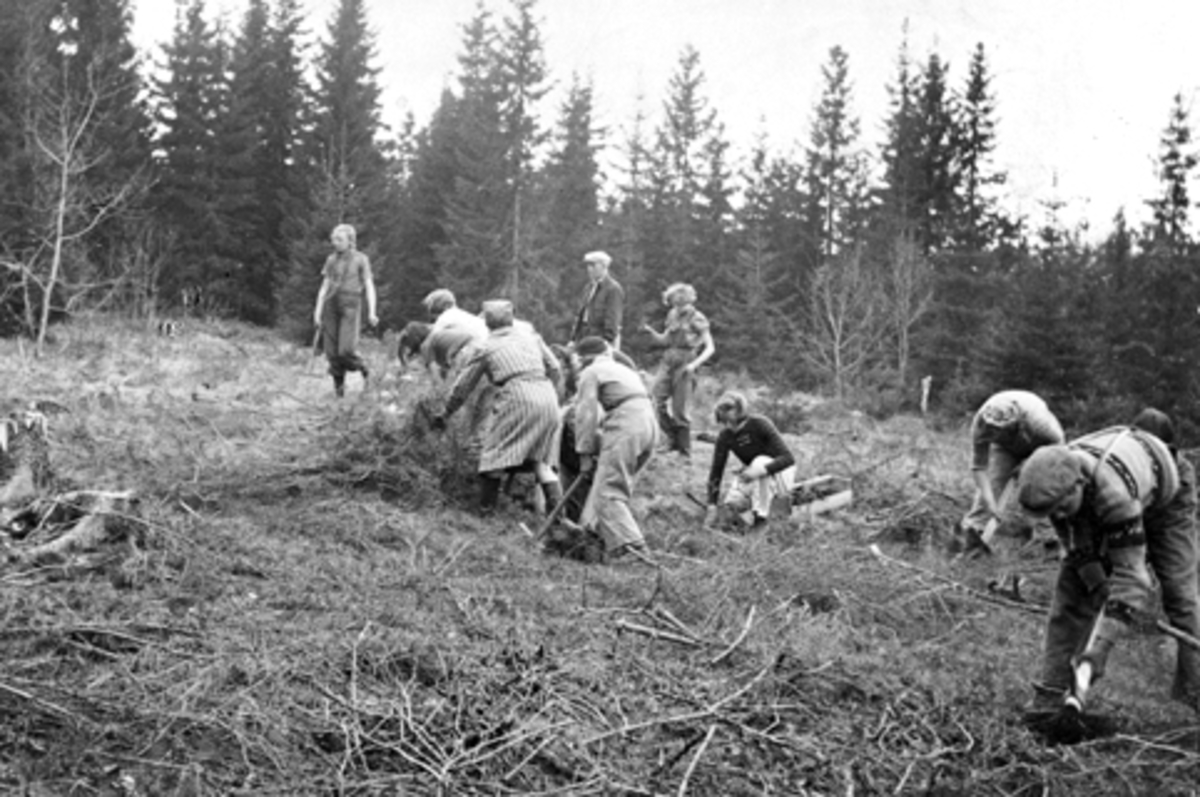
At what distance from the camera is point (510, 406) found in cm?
780

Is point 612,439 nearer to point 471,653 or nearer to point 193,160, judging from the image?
point 471,653

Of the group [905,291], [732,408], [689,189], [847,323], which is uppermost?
[689,189]

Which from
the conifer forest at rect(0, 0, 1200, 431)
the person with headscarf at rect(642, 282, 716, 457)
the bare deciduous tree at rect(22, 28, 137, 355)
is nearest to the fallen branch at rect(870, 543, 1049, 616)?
the person with headscarf at rect(642, 282, 716, 457)

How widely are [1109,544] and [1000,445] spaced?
2416 mm

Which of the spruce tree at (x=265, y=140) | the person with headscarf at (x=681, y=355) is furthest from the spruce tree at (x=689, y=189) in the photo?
the person with headscarf at (x=681, y=355)

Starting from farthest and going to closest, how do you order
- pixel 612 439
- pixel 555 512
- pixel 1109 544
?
pixel 612 439 → pixel 555 512 → pixel 1109 544

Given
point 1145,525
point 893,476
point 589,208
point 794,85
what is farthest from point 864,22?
point 1145,525

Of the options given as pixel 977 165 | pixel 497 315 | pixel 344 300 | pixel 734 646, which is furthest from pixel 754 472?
pixel 977 165

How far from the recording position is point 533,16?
31.1 metres

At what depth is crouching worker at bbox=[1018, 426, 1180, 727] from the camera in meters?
4.50

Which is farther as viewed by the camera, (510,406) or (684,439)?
(684,439)

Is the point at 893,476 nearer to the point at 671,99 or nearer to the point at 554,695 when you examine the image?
the point at 554,695

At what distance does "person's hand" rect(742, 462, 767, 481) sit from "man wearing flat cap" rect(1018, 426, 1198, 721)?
3365mm

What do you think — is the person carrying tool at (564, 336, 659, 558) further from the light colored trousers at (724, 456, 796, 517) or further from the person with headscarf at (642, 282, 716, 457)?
the person with headscarf at (642, 282, 716, 457)
